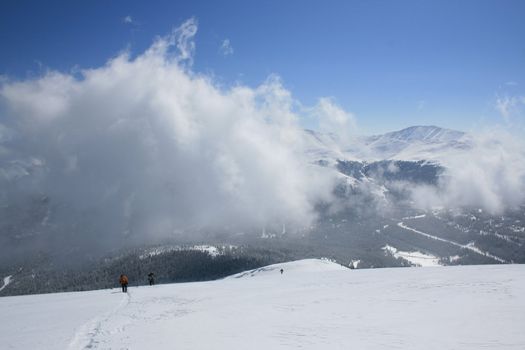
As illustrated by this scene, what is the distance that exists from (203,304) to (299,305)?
30.5 ft

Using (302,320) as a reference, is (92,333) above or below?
above

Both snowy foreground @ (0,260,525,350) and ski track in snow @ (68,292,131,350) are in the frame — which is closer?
snowy foreground @ (0,260,525,350)

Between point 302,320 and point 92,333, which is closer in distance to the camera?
point 92,333

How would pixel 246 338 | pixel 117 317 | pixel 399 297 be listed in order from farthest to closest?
pixel 399 297
pixel 117 317
pixel 246 338

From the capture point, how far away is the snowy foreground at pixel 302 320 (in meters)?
18.9

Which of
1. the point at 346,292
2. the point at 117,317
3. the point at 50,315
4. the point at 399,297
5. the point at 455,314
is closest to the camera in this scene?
the point at 455,314

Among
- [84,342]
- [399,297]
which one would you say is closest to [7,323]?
[84,342]

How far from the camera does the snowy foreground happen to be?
1886 cm

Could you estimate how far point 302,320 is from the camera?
2445cm

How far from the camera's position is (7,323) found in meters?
31.5

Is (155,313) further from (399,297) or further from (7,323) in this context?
(399,297)

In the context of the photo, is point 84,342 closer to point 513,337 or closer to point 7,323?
point 7,323

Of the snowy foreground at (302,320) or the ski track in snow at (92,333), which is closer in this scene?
the snowy foreground at (302,320)

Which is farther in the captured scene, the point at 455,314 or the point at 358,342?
the point at 455,314
